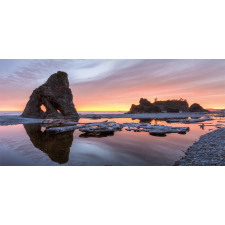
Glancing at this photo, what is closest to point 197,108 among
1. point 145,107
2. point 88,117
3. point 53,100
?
point 145,107

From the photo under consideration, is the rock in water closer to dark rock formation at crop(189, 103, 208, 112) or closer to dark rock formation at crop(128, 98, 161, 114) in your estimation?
dark rock formation at crop(128, 98, 161, 114)

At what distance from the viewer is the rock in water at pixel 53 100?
43.5 metres

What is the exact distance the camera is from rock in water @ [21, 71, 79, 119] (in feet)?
143

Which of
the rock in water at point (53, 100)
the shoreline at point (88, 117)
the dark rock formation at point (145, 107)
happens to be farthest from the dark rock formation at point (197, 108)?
the rock in water at point (53, 100)

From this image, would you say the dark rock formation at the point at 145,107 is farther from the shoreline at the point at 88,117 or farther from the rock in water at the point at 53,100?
the rock in water at the point at 53,100

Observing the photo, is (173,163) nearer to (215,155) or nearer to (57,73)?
(215,155)

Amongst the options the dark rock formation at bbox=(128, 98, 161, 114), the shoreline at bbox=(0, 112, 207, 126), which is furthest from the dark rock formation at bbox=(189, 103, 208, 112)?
the shoreline at bbox=(0, 112, 207, 126)

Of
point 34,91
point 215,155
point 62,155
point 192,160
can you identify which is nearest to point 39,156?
point 62,155

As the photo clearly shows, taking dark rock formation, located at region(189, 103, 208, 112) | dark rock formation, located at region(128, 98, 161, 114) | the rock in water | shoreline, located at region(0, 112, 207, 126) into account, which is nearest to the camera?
shoreline, located at region(0, 112, 207, 126)

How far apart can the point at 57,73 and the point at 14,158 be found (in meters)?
46.5

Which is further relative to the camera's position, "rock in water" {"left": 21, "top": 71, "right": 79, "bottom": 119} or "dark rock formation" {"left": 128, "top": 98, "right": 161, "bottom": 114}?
"dark rock formation" {"left": 128, "top": 98, "right": 161, "bottom": 114}

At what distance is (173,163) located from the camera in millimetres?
6887

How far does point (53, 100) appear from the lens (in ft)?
149

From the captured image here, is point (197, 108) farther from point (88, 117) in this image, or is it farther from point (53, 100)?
point (53, 100)
